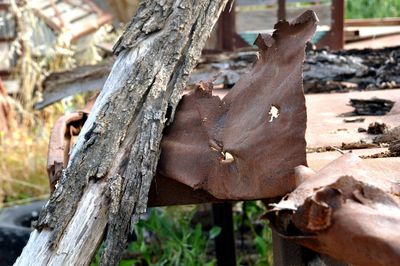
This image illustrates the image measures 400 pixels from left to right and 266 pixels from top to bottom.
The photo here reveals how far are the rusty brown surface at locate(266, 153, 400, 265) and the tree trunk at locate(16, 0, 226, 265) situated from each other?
0.56 metres

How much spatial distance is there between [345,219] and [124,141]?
2.80 feet

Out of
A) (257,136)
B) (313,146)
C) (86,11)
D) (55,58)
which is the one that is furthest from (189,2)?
(86,11)

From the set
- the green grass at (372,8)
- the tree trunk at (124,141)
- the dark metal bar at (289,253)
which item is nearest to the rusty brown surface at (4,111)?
the tree trunk at (124,141)

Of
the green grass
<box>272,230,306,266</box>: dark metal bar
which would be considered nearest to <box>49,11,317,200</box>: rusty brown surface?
<box>272,230,306,266</box>: dark metal bar

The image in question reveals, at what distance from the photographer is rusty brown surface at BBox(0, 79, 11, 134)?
7.35 meters

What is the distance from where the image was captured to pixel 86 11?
356 inches

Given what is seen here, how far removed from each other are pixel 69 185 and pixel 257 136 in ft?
1.51

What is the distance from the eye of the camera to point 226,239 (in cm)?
468

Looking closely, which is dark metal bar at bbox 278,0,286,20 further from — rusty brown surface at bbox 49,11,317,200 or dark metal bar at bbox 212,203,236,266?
rusty brown surface at bbox 49,11,317,200

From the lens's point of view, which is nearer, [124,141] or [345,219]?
[345,219]

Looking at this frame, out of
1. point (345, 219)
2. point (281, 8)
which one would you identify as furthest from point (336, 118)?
point (281, 8)

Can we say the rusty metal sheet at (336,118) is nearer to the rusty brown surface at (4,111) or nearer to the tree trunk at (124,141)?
the tree trunk at (124,141)

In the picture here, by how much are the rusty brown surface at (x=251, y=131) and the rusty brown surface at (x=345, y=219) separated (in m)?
0.27

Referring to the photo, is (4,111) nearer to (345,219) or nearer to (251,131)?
(251,131)
